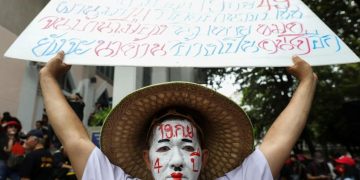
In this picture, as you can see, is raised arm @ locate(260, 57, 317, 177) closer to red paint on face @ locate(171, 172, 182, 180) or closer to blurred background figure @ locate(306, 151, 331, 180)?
red paint on face @ locate(171, 172, 182, 180)

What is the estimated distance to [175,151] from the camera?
1.69 m

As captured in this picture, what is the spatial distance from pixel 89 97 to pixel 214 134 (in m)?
11.5

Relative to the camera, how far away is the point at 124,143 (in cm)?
179

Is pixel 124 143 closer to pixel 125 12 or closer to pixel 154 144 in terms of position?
pixel 154 144

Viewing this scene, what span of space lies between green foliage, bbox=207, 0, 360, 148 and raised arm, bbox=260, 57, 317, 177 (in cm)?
926

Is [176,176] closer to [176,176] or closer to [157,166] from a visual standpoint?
[176,176]

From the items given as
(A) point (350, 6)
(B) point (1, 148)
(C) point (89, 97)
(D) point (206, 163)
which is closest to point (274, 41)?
(D) point (206, 163)

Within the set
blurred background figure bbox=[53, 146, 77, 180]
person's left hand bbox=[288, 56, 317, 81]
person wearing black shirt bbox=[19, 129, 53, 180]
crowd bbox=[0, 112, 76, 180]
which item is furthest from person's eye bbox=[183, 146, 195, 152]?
person wearing black shirt bbox=[19, 129, 53, 180]

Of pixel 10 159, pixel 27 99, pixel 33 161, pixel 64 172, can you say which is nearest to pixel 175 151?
pixel 64 172

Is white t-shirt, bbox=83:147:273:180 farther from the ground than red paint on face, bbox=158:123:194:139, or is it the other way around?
red paint on face, bbox=158:123:194:139

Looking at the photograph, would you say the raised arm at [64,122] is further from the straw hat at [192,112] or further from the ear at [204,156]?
the ear at [204,156]

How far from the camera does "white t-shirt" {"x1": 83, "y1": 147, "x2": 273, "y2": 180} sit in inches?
67.6

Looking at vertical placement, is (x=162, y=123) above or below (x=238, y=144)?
above

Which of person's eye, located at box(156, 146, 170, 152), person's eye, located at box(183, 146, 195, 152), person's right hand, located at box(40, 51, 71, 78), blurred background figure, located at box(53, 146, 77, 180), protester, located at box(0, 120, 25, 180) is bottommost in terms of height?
blurred background figure, located at box(53, 146, 77, 180)
